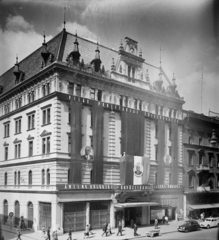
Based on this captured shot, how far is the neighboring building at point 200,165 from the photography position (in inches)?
1072

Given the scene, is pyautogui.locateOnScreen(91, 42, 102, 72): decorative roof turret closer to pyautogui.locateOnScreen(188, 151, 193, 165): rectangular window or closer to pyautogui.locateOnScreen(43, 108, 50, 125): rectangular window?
pyautogui.locateOnScreen(43, 108, 50, 125): rectangular window

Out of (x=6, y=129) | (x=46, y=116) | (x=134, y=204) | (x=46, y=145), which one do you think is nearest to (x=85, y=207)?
(x=134, y=204)

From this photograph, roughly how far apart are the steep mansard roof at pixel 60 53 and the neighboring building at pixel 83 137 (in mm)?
66

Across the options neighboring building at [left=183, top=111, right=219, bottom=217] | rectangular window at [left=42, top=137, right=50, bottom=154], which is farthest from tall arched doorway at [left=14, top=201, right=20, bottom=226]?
neighboring building at [left=183, top=111, right=219, bottom=217]

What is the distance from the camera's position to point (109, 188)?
2316cm

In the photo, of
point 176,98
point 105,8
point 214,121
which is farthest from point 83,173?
point 214,121

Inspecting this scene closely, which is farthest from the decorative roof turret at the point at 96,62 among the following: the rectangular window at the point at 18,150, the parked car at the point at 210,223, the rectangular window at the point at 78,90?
the parked car at the point at 210,223

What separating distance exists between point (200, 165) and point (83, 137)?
37.0 feet

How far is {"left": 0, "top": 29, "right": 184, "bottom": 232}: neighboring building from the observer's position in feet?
68.6

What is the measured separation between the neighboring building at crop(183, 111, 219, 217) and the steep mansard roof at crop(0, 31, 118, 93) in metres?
8.86

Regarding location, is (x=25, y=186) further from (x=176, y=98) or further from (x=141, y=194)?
(x=176, y=98)

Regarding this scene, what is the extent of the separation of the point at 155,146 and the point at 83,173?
19.1 feet

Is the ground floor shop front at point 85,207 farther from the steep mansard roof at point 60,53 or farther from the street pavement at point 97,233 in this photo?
the steep mansard roof at point 60,53

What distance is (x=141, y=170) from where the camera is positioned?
2448cm
